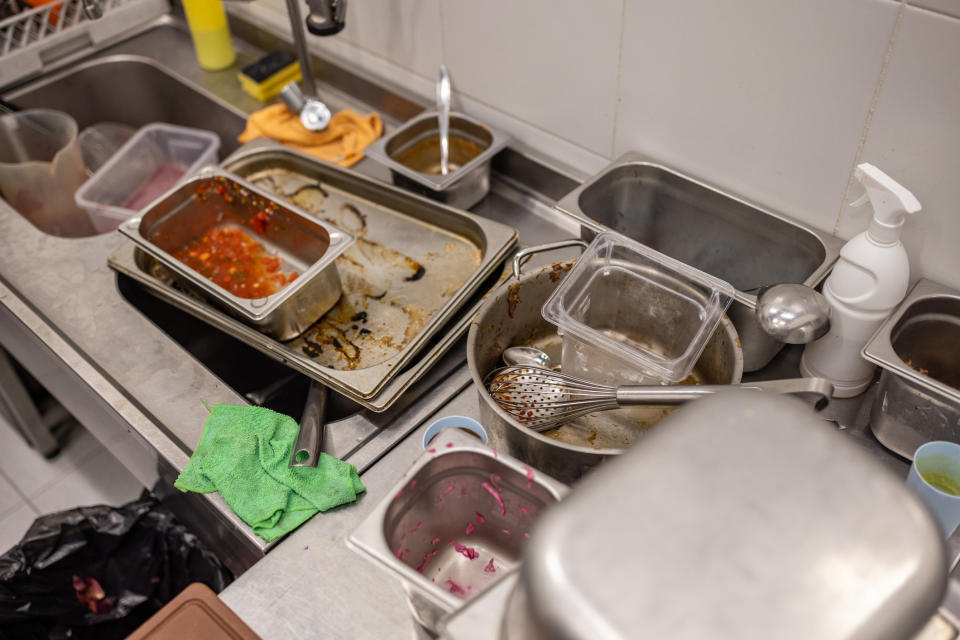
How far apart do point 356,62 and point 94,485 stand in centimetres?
115

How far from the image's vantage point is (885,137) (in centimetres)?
85

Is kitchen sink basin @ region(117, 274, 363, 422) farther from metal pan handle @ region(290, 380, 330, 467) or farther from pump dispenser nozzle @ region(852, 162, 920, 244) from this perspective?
pump dispenser nozzle @ region(852, 162, 920, 244)

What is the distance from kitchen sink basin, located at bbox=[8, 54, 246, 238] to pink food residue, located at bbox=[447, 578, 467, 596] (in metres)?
1.09

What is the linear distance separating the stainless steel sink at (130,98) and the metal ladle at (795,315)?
113cm

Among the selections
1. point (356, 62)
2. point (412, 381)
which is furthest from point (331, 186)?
point (412, 381)

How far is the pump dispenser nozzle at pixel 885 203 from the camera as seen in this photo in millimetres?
763

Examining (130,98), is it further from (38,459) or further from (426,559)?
(426,559)

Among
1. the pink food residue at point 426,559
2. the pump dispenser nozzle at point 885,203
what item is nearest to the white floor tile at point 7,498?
the pink food residue at point 426,559

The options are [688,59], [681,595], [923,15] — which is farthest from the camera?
[688,59]

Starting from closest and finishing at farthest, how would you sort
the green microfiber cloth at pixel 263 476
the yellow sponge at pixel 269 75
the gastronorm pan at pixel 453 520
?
1. the gastronorm pan at pixel 453 520
2. the green microfiber cloth at pixel 263 476
3. the yellow sponge at pixel 269 75

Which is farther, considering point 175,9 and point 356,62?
point 175,9

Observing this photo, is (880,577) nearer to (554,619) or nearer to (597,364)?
(554,619)

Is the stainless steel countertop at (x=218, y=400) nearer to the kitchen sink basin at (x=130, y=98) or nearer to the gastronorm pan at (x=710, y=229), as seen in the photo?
the gastronorm pan at (x=710, y=229)

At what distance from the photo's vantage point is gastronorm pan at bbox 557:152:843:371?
946 mm
